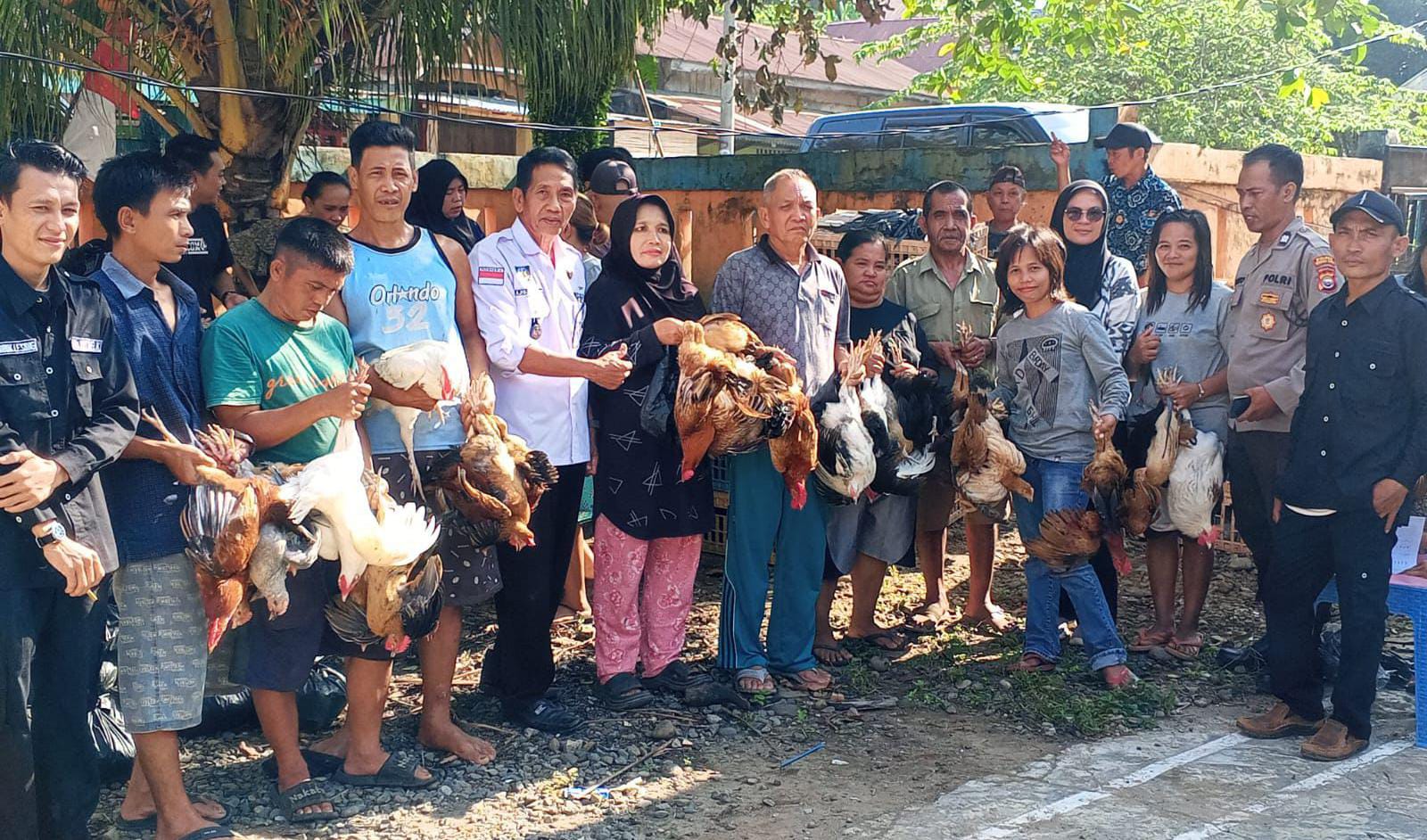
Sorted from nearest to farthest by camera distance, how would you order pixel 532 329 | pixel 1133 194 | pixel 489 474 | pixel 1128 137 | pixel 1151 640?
pixel 489 474 → pixel 532 329 → pixel 1151 640 → pixel 1128 137 → pixel 1133 194

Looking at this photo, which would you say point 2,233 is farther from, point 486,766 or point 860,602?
point 860,602

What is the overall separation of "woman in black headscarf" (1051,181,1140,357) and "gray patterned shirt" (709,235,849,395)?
1344 mm

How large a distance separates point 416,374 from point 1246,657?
149 inches

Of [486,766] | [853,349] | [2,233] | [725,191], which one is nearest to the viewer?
[2,233]

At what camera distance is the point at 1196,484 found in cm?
519

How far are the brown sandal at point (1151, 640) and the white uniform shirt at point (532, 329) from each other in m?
2.71

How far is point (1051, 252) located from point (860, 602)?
1.81 meters

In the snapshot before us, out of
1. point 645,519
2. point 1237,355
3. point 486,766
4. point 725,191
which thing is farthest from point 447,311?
point 725,191

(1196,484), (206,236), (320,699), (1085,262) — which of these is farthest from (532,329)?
(1196,484)

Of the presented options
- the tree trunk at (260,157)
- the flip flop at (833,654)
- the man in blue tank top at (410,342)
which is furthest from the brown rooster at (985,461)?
the tree trunk at (260,157)

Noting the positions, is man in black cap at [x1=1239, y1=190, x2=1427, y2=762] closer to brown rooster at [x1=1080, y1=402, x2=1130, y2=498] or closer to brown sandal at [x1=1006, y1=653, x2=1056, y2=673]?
brown rooster at [x1=1080, y1=402, x2=1130, y2=498]

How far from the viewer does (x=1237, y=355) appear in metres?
5.25

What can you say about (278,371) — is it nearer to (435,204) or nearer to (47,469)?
(47,469)

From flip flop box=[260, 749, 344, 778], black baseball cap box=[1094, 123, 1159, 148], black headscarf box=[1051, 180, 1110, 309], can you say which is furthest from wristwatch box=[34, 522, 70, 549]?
black baseball cap box=[1094, 123, 1159, 148]
